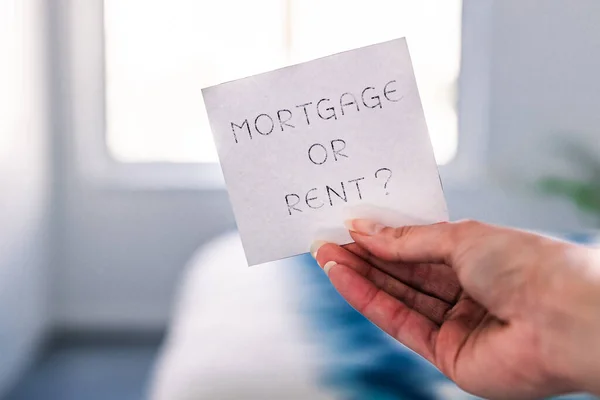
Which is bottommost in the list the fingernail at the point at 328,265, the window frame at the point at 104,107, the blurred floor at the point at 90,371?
the blurred floor at the point at 90,371

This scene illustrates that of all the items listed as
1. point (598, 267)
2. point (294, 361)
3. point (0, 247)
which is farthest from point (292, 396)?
point (0, 247)

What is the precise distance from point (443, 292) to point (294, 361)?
0.15 meters

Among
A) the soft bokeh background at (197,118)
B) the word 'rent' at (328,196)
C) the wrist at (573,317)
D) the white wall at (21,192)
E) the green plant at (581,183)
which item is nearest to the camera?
the wrist at (573,317)

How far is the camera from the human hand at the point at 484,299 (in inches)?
18.1

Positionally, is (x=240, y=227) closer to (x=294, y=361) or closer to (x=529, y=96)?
(x=294, y=361)

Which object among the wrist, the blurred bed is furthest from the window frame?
the wrist

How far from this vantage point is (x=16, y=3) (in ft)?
3.51

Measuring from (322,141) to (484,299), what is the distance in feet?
0.57

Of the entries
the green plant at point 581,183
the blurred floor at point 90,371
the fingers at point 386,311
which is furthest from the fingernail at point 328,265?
the green plant at point 581,183

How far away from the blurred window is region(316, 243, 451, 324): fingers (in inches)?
29.8

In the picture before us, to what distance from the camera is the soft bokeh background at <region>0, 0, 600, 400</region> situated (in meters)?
1.21

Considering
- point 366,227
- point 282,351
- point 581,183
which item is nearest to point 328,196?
point 366,227

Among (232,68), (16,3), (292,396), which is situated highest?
(16,3)

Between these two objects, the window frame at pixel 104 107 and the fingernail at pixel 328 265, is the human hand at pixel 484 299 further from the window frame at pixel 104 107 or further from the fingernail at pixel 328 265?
the window frame at pixel 104 107
